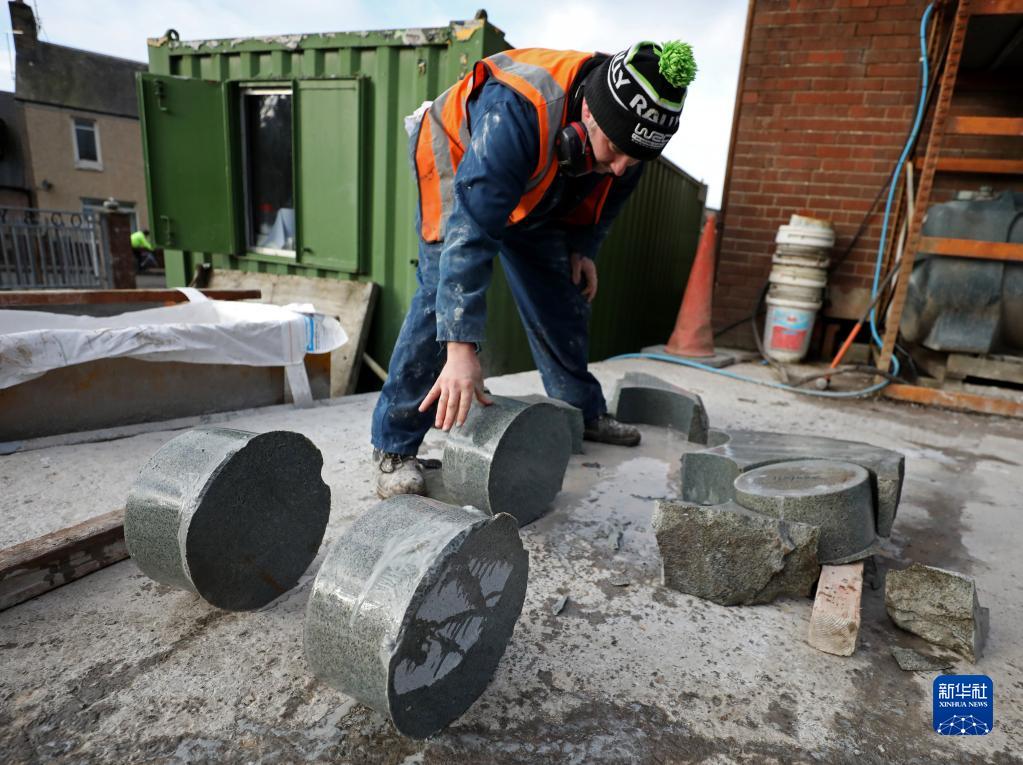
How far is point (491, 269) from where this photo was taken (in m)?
1.78

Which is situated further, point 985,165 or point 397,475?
point 985,165

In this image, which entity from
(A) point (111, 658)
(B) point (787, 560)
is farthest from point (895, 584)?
(A) point (111, 658)

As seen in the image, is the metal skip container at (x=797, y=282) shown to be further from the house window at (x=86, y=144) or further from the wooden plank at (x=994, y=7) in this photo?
the house window at (x=86, y=144)

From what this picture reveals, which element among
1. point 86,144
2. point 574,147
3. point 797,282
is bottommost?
point 797,282

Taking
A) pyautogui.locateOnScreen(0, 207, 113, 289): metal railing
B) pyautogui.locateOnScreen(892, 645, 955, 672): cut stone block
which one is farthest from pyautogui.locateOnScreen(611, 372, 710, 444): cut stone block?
pyautogui.locateOnScreen(0, 207, 113, 289): metal railing

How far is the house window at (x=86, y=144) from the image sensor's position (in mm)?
19703

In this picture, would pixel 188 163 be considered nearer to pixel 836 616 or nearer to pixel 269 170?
pixel 269 170

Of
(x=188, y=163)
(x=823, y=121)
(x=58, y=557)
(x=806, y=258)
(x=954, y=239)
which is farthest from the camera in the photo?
(x=188, y=163)

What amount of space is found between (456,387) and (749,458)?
1120 mm

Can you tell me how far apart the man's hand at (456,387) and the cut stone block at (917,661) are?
1256 millimetres

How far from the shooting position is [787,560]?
1.65m

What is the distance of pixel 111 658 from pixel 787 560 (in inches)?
66.8

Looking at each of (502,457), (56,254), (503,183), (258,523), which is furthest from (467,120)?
(56,254)

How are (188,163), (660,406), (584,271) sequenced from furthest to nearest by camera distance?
1. (188,163)
2. (660,406)
3. (584,271)
